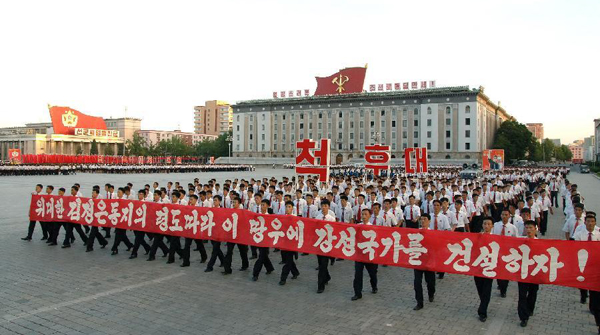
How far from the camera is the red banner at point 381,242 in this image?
235 inches

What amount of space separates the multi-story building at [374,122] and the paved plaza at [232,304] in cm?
5396

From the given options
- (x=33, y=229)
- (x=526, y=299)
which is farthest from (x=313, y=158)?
(x=526, y=299)

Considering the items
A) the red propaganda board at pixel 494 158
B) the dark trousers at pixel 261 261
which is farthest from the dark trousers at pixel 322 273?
the red propaganda board at pixel 494 158

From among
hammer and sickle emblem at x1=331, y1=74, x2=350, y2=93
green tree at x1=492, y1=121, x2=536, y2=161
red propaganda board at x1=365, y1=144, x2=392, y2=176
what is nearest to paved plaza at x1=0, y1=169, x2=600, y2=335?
red propaganda board at x1=365, y1=144, x2=392, y2=176

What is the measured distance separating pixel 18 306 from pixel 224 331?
3.32 meters

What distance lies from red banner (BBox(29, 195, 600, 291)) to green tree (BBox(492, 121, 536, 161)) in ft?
250

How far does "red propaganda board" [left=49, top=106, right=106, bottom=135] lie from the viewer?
293ft

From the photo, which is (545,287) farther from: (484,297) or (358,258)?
(358,258)

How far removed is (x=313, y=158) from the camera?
14.9m

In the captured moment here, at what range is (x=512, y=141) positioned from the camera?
253 ft

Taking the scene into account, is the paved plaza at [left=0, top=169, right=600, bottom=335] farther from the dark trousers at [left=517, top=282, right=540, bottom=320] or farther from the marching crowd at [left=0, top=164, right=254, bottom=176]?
the marching crowd at [left=0, top=164, right=254, bottom=176]

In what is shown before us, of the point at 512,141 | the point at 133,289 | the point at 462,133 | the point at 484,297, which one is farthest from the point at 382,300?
the point at 512,141

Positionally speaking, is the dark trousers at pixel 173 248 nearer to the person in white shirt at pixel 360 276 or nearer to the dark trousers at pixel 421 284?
the person in white shirt at pixel 360 276

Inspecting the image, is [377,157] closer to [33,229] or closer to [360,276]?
[360,276]
